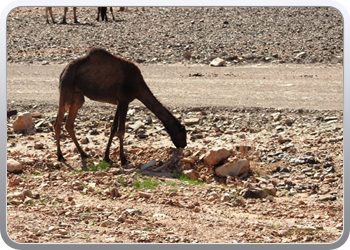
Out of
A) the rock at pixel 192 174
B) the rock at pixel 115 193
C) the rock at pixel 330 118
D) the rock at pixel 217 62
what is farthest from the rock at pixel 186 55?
the rock at pixel 115 193

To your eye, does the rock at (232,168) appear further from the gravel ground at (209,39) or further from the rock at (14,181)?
the gravel ground at (209,39)

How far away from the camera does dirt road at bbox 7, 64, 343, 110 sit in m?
16.5

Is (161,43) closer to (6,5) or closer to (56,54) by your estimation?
(56,54)

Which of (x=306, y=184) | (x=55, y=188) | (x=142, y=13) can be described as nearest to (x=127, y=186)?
(x=55, y=188)

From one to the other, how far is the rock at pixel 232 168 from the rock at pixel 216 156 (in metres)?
0.17

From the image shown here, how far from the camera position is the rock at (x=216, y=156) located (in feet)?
39.3

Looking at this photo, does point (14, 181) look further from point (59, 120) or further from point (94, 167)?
point (59, 120)

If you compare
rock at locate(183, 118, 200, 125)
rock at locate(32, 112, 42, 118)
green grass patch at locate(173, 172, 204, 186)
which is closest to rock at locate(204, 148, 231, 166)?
green grass patch at locate(173, 172, 204, 186)

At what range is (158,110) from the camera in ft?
41.7

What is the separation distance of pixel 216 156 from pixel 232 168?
369 mm

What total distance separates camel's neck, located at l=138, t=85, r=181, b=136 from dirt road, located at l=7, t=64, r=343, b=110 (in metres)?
3.53

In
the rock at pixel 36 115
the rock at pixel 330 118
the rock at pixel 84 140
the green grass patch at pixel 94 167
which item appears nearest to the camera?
the green grass patch at pixel 94 167

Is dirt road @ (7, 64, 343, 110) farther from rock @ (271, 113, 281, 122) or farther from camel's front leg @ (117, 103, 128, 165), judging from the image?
camel's front leg @ (117, 103, 128, 165)

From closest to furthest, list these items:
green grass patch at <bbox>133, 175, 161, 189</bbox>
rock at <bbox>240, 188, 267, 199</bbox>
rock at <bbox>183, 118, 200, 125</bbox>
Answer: rock at <bbox>240, 188, 267, 199</bbox>
green grass patch at <bbox>133, 175, 161, 189</bbox>
rock at <bbox>183, 118, 200, 125</bbox>
